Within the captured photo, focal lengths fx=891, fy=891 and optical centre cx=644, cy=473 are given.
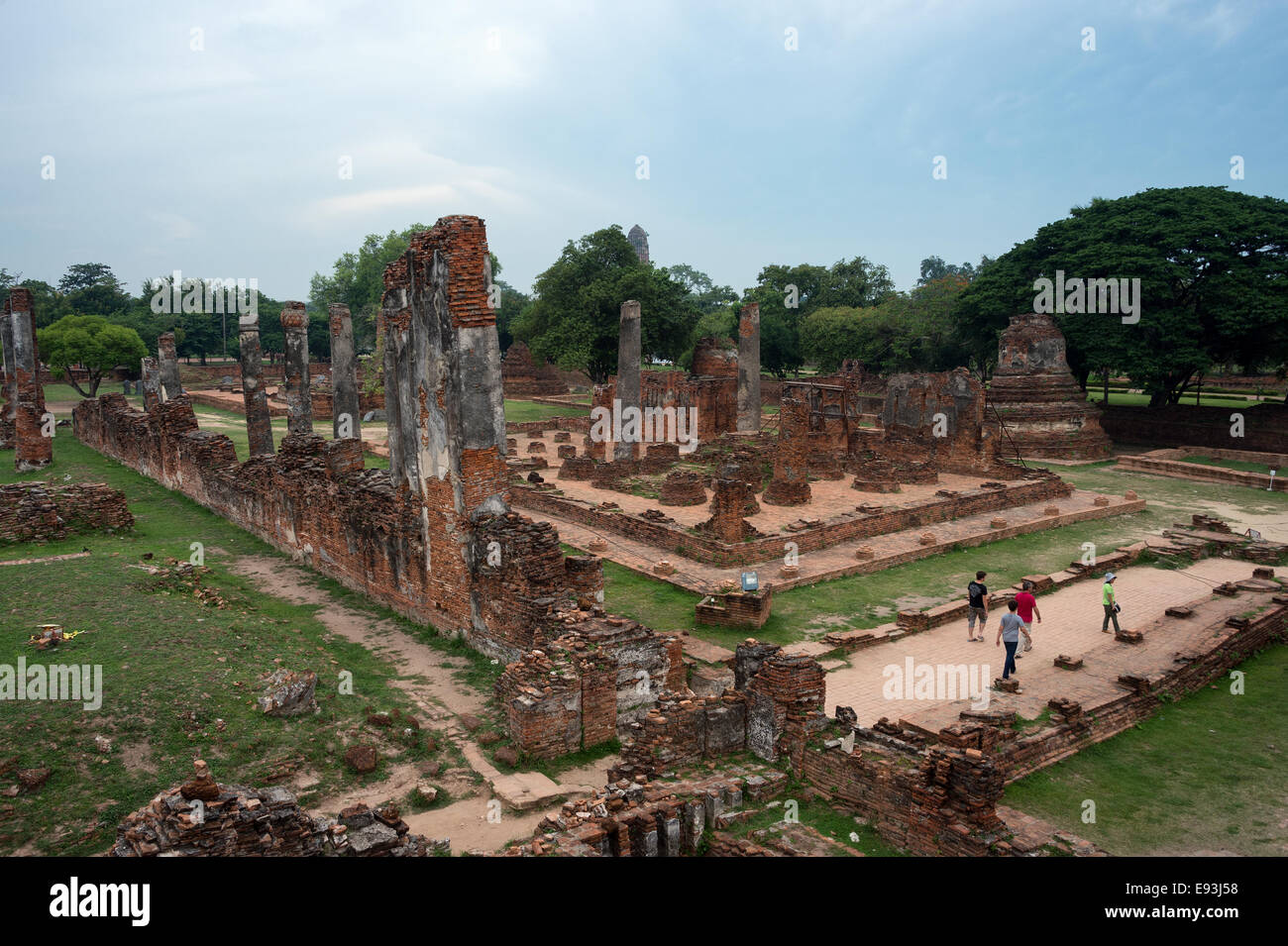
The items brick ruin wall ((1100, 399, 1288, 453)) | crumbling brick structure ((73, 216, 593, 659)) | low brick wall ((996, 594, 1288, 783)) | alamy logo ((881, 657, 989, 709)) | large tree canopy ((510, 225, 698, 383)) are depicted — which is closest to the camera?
low brick wall ((996, 594, 1288, 783))

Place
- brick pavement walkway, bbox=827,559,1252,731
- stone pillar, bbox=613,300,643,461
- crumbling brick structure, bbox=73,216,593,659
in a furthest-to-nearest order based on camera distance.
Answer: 1. stone pillar, bbox=613,300,643,461
2. crumbling brick structure, bbox=73,216,593,659
3. brick pavement walkway, bbox=827,559,1252,731

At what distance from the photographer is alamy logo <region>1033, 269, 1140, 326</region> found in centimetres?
3055

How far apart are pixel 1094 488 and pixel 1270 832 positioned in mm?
19054

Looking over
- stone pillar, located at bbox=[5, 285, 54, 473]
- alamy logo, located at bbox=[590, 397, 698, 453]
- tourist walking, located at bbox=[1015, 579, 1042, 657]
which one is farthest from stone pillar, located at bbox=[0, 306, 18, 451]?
tourist walking, located at bbox=[1015, 579, 1042, 657]

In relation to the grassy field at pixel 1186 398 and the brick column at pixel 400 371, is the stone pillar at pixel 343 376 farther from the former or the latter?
the grassy field at pixel 1186 398

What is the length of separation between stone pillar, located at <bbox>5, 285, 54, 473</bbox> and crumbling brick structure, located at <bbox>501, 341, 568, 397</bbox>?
29067 mm

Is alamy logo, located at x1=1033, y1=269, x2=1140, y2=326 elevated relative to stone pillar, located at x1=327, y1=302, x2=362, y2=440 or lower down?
elevated

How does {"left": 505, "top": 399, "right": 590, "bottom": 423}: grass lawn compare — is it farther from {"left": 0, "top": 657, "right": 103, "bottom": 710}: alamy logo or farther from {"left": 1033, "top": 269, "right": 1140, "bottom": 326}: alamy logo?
{"left": 0, "top": 657, "right": 103, "bottom": 710}: alamy logo

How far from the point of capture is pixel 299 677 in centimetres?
886

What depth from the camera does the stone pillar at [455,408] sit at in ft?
35.5

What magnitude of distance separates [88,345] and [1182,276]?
4360 cm

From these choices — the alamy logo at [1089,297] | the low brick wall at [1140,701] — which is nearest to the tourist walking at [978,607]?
the low brick wall at [1140,701]

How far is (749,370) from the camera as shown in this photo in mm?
31906

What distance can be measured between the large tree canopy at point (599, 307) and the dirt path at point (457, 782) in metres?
30.9
